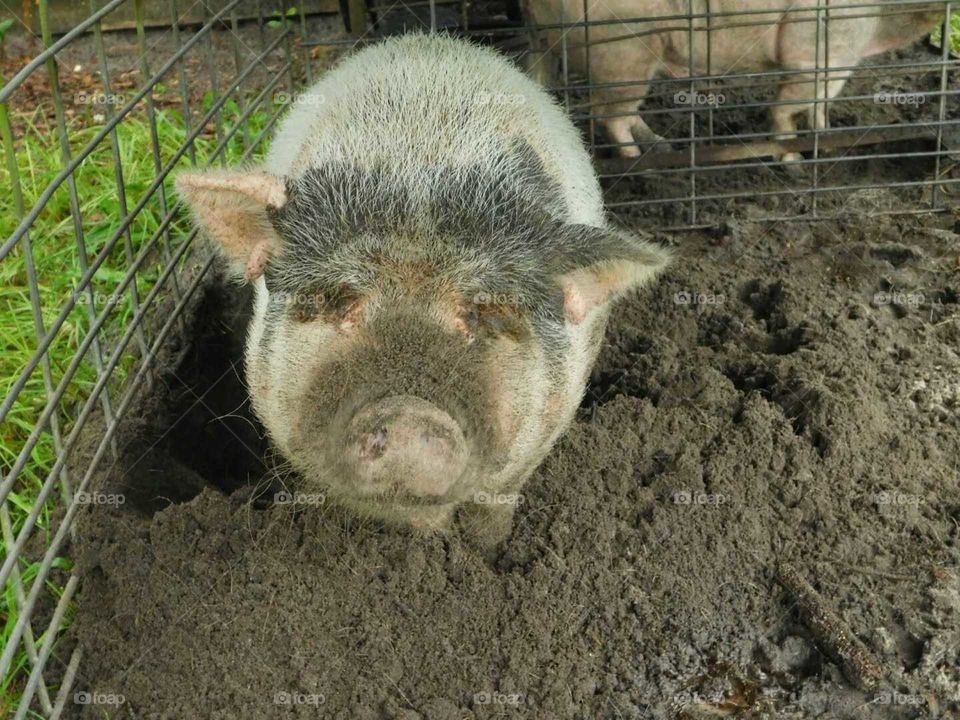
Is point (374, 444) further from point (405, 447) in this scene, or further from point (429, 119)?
point (429, 119)

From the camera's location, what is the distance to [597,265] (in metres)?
3.26

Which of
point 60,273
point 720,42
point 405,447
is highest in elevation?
point 720,42

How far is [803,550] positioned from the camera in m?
3.59

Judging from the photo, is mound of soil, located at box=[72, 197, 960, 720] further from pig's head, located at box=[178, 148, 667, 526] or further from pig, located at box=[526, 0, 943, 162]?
pig, located at box=[526, 0, 943, 162]

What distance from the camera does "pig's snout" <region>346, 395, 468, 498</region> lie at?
8.86 feet

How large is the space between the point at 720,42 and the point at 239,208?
11.9 feet

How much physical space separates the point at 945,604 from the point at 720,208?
306 centimetres

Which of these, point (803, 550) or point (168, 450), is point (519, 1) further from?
point (803, 550)

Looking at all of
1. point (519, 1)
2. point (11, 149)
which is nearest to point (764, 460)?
point (11, 149)

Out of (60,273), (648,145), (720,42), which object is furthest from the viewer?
(648,145)

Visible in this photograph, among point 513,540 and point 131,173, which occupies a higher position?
point 131,173

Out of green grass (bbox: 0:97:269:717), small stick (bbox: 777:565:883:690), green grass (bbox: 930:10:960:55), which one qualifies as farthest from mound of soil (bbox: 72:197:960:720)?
green grass (bbox: 930:10:960:55)

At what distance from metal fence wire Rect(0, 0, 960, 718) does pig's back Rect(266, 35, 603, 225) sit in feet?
2.16

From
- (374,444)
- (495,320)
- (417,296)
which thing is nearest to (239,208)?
(417,296)
